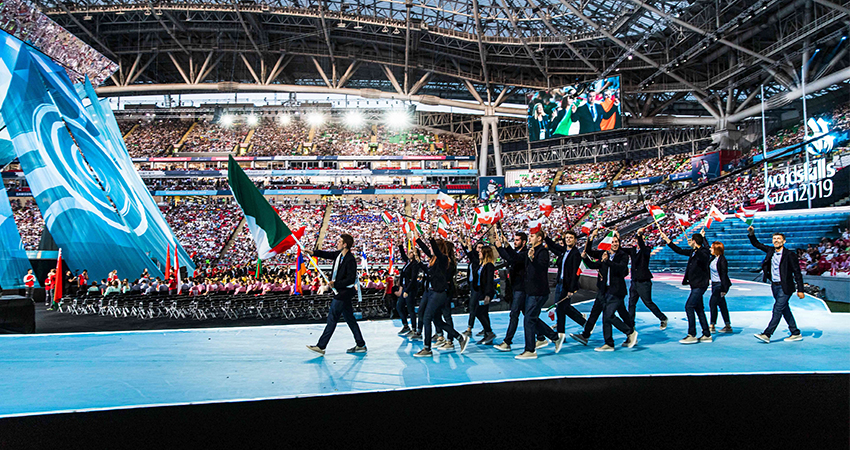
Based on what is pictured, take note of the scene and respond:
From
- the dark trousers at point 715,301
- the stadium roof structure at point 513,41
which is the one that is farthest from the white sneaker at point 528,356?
the stadium roof structure at point 513,41

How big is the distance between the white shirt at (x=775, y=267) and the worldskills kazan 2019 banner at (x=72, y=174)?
63.3 feet

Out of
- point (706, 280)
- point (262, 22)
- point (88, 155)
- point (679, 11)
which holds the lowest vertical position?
point (706, 280)

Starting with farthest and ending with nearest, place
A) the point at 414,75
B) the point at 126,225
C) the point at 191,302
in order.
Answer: the point at 414,75 < the point at 126,225 < the point at 191,302

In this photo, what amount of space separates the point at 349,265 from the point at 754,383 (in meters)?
5.22

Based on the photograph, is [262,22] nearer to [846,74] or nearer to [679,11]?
[679,11]

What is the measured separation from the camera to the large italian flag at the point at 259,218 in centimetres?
851

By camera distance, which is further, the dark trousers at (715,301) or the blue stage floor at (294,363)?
the dark trousers at (715,301)

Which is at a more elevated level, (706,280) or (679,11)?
(679,11)

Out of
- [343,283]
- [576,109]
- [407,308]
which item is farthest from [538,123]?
[343,283]

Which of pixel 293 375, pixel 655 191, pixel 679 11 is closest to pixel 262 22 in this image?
pixel 679 11

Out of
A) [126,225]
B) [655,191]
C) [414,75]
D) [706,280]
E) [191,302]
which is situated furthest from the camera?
[414,75]

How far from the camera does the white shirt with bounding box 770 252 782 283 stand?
8.12m

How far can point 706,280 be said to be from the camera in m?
8.34

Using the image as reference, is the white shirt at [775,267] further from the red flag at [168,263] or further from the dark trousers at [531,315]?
the red flag at [168,263]
